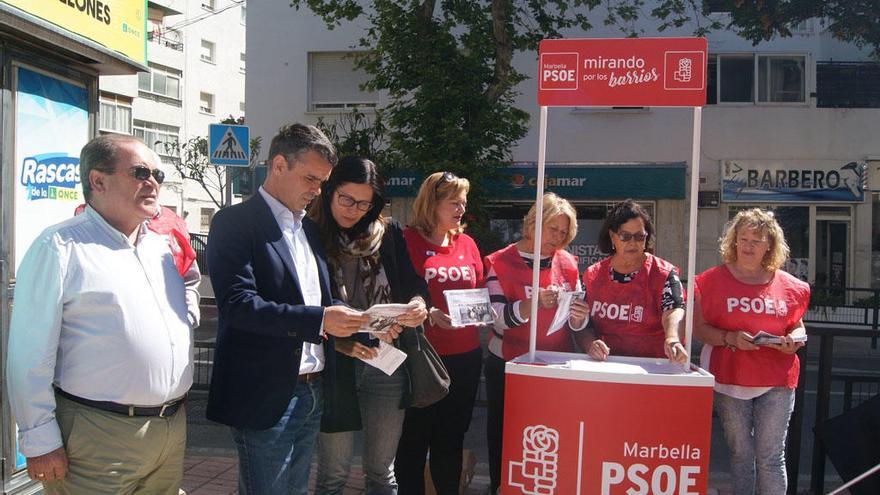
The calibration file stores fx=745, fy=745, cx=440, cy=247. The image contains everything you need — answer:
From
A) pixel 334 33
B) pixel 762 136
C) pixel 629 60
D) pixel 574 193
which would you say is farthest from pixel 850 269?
pixel 629 60

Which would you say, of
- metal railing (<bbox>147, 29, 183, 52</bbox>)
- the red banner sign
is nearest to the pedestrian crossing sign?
the red banner sign

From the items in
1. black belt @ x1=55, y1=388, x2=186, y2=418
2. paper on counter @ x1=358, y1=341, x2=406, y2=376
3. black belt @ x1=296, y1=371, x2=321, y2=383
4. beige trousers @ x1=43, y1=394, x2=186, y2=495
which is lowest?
beige trousers @ x1=43, y1=394, x2=186, y2=495

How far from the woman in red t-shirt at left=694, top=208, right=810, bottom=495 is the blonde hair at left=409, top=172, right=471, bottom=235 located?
147cm

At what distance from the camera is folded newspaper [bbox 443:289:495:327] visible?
3699 mm

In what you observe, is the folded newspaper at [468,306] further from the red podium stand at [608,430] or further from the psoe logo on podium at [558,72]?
the psoe logo on podium at [558,72]

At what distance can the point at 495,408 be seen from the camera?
4.33m

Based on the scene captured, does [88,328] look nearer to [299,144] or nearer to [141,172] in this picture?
[141,172]

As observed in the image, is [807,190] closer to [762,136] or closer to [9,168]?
[762,136]

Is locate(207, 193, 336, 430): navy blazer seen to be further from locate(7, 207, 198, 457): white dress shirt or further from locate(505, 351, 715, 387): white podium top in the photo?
locate(505, 351, 715, 387): white podium top

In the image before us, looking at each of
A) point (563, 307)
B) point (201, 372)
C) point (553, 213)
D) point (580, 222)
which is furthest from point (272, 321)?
point (580, 222)

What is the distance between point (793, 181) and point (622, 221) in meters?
15.3

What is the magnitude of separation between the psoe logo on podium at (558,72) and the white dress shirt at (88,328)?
201cm

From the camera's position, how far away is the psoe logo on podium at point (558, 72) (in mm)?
3652

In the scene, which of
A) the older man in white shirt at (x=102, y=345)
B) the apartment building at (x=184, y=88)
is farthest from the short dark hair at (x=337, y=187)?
the apartment building at (x=184, y=88)
